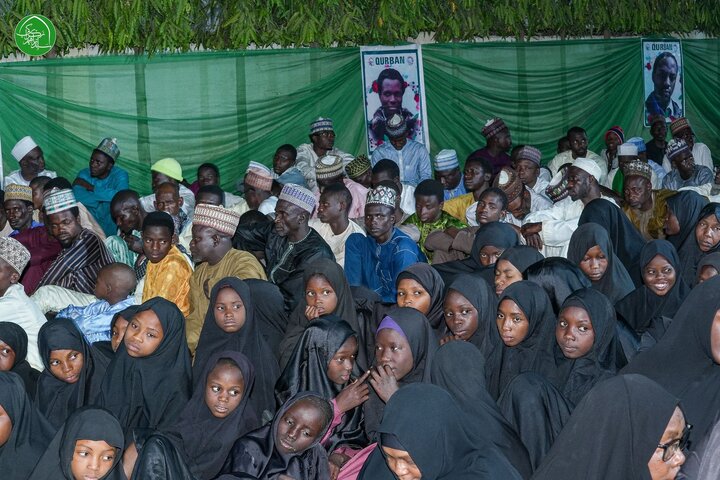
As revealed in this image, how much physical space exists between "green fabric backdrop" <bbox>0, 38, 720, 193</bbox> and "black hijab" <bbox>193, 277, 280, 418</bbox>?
549cm

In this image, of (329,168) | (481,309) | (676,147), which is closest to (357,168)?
(329,168)

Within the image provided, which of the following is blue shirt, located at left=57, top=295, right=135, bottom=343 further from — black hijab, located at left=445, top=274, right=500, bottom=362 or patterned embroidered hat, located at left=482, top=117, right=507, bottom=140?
patterned embroidered hat, located at left=482, top=117, right=507, bottom=140

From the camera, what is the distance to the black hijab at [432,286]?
6098mm

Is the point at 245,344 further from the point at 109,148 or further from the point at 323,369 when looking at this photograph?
the point at 109,148

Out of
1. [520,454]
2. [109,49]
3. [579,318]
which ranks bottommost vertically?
[520,454]

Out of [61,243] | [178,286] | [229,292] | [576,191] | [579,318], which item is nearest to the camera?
[579,318]

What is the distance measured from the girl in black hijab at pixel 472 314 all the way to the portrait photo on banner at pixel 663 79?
10.0 m

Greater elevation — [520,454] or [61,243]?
[61,243]

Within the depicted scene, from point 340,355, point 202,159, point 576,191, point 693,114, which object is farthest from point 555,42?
point 340,355

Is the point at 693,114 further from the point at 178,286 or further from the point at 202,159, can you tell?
the point at 178,286

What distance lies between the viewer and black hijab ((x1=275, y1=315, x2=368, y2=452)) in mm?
5508

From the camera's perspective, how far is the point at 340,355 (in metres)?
5.51

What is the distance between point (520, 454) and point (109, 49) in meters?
8.00

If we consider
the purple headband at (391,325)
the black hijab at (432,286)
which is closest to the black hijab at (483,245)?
the black hijab at (432,286)
